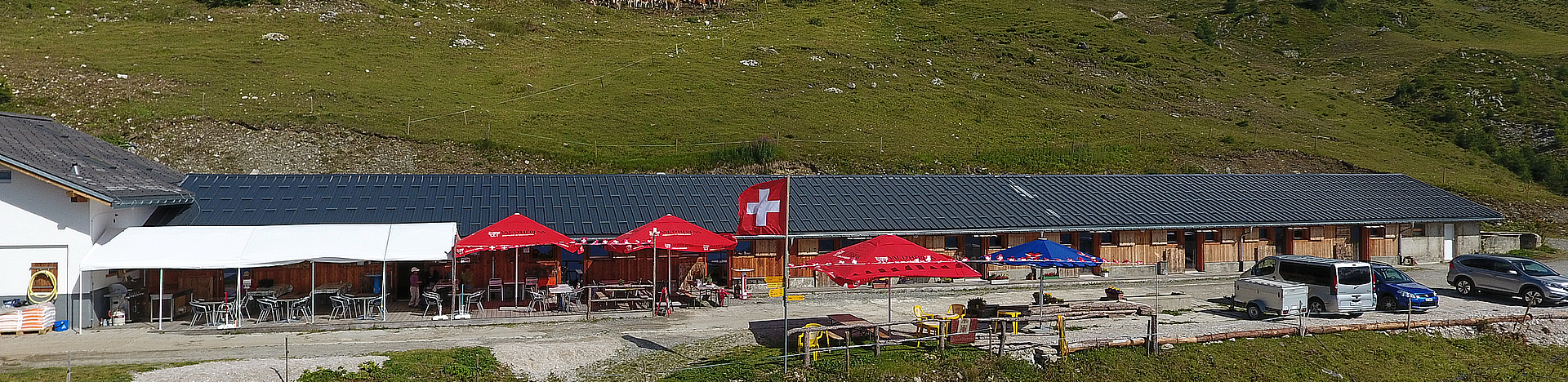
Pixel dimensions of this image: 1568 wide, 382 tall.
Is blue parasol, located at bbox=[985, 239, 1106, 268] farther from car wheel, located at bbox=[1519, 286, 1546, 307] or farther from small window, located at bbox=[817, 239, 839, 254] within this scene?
car wheel, located at bbox=[1519, 286, 1546, 307]

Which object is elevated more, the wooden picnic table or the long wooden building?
the long wooden building

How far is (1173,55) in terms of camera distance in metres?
85.6

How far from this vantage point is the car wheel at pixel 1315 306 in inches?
844

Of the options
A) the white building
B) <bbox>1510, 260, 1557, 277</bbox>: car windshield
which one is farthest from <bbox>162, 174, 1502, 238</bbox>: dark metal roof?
<bbox>1510, 260, 1557, 277</bbox>: car windshield

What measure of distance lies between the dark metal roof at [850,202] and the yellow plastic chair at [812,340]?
30.3 feet

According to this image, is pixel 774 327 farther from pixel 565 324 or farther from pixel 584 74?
pixel 584 74

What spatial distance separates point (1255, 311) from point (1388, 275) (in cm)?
421

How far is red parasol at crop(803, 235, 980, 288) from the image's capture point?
16.7 metres

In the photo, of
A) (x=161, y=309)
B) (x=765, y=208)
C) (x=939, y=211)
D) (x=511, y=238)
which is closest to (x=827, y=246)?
(x=939, y=211)

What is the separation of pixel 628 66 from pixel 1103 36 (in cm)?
4805

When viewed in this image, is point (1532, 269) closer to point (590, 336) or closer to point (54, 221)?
point (590, 336)

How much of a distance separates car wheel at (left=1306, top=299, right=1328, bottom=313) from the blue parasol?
5816 millimetres

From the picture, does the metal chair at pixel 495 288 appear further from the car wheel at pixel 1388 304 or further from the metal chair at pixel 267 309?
the car wheel at pixel 1388 304

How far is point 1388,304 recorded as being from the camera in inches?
874
